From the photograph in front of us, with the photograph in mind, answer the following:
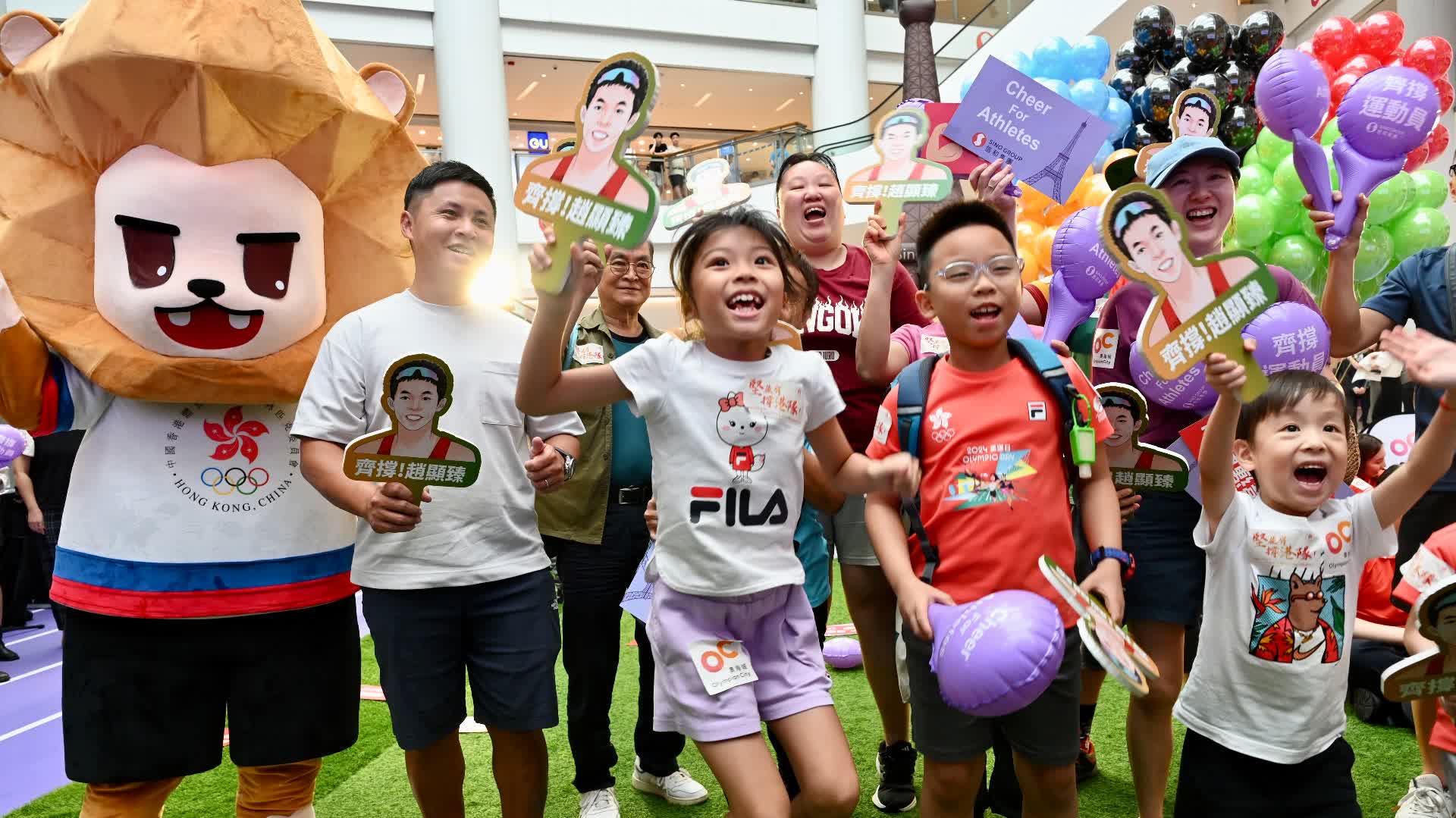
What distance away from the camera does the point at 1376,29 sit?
6312 mm

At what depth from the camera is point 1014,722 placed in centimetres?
195

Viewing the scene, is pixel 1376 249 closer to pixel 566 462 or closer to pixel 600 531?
pixel 600 531

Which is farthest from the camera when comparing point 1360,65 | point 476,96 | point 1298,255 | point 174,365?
point 476,96

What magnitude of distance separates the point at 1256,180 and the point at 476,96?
385 inches

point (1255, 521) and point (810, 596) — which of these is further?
point (810, 596)

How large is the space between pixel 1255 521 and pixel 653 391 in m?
1.23

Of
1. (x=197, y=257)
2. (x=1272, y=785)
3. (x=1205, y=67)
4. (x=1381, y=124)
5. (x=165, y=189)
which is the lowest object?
(x=1272, y=785)

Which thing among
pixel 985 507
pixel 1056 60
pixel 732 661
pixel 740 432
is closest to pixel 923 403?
pixel 985 507

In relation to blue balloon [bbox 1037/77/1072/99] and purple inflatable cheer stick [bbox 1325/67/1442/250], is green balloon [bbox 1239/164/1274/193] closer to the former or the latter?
blue balloon [bbox 1037/77/1072/99]

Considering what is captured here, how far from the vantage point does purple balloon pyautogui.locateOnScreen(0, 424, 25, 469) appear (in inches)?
181

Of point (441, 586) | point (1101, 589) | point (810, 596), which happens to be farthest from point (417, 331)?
point (1101, 589)

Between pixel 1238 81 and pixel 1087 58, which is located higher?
pixel 1087 58

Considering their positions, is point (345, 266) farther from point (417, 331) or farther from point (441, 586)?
point (441, 586)

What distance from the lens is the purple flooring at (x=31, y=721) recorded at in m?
3.38
